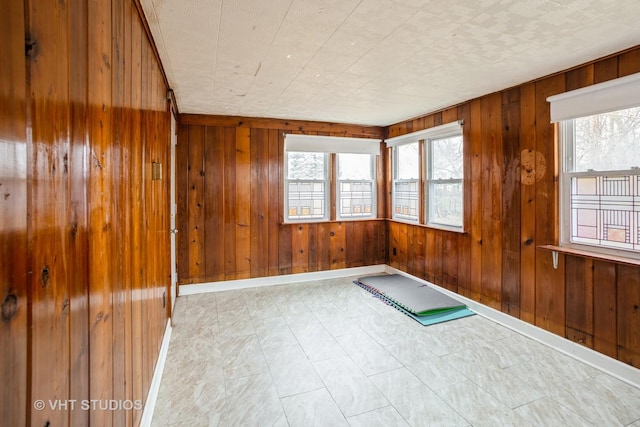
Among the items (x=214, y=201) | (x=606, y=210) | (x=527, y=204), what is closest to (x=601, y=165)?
(x=606, y=210)

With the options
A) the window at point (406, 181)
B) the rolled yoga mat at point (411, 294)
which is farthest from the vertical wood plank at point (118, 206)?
the window at point (406, 181)

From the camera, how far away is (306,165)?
4918mm

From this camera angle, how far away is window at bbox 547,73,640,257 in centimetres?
236

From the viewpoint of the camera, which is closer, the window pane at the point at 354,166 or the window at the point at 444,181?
the window at the point at 444,181

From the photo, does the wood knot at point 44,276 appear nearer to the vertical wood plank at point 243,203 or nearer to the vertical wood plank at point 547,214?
the vertical wood plank at point 547,214

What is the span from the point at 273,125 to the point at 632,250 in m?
4.03

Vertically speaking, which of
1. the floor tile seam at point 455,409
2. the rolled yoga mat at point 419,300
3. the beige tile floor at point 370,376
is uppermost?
the rolled yoga mat at point 419,300

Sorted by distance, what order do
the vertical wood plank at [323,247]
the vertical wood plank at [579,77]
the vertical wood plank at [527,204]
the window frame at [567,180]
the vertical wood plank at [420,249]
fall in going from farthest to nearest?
1. the vertical wood plank at [323,247]
2. the vertical wood plank at [420,249]
3. the vertical wood plank at [527,204]
4. the window frame at [567,180]
5. the vertical wood plank at [579,77]

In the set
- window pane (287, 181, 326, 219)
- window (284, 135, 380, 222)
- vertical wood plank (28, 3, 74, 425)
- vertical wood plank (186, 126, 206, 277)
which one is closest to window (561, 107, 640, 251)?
window (284, 135, 380, 222)

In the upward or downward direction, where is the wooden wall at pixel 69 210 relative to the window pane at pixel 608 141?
downward

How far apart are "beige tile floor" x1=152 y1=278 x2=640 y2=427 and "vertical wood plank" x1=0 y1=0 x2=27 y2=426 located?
1.63m

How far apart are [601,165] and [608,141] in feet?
0.61

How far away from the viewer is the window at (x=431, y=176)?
13.2ft

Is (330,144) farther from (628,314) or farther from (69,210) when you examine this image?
(69,210)
